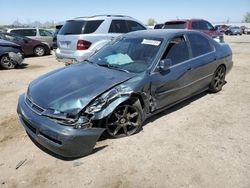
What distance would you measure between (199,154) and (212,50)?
2.94 meters

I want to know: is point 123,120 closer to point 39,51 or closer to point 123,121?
point 123,121

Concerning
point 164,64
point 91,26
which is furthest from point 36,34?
point 164,64

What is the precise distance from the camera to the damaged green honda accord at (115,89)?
11.0ft

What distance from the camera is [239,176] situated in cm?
314

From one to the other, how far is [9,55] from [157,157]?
8.73m

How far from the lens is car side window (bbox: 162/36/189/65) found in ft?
15.0

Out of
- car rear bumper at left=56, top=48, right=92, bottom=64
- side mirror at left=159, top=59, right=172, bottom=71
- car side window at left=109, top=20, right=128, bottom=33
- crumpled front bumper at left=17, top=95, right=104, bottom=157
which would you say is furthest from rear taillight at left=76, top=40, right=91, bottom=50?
crumpled front bumper at left=17, top=95, right=104, bottom=157

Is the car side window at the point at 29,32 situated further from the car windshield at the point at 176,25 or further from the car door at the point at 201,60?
the car door at the point at 201,60

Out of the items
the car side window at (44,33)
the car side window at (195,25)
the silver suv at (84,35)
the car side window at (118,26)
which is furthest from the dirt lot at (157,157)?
the car side window at (44,33)

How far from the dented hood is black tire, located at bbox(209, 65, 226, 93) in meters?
2.73

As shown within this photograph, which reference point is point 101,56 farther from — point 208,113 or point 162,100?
point 208,113

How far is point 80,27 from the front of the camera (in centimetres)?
802

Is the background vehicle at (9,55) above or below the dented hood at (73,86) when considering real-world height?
below

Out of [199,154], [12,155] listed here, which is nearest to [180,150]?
[199,154]
